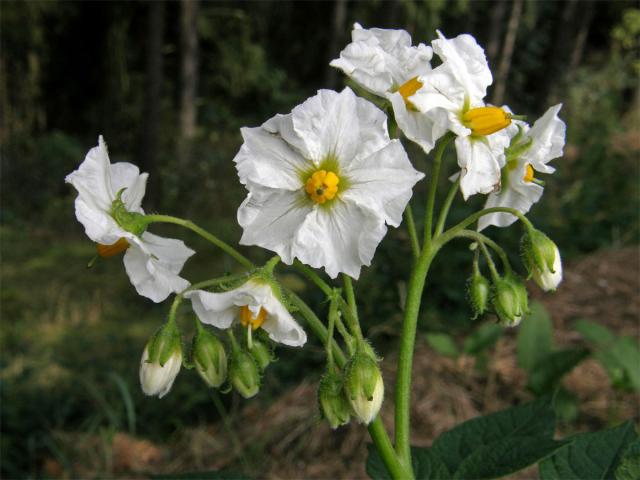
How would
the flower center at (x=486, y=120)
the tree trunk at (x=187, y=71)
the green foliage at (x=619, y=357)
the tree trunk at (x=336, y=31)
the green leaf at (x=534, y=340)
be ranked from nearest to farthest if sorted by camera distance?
the flower center at (x=486, y=120)
the green foliage at (x=619, y=357)
the green leaf at (x=534, y=340)
the tree trunk at (x=187, y=71)
the tree trunk at (x=336, y=31)

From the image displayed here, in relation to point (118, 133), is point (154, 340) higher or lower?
higher

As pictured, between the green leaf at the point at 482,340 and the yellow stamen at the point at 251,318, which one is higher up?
the yellow stamen at the point at 251,318

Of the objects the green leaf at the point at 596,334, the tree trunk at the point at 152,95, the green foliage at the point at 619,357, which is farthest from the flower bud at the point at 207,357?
→ the tree trunk at the point at 152,95

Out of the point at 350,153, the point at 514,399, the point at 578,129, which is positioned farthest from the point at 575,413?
the point at 578,129

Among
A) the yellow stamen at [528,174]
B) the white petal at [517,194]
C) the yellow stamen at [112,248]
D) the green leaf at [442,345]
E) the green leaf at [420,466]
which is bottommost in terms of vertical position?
the green leaf at [442,345]

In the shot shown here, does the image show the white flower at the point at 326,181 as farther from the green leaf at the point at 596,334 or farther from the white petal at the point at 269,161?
the green leaf at the point at 596,334

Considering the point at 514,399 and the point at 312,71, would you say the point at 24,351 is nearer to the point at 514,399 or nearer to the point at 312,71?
the point at 514,399
